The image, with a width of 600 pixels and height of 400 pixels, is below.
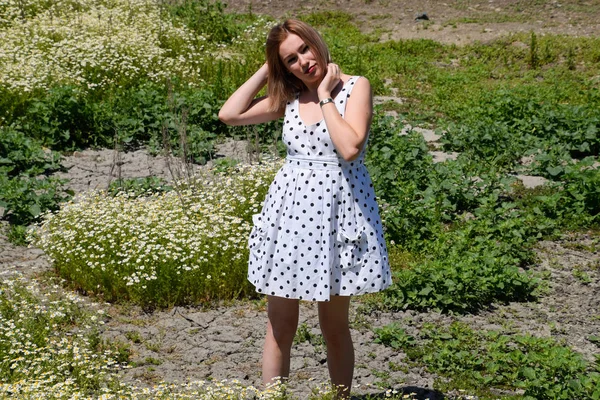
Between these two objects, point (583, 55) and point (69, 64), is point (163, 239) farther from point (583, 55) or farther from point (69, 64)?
point (583, 55)

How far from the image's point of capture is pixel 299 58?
12.3 feet

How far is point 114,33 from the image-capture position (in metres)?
12.6

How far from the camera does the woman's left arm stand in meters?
3.61

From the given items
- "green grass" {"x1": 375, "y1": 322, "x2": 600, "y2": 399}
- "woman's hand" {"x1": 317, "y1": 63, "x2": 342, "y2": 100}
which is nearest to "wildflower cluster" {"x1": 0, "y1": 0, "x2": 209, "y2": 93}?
"green grass" {"x1": 375, "y1": 322, "x2": 600, "y2": 399}

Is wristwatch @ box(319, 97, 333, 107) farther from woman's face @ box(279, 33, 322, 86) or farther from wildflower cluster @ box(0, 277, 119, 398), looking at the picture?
wildflower cluster @ box(0, 277, 119, 398)

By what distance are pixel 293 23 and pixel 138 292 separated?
2.80 metres

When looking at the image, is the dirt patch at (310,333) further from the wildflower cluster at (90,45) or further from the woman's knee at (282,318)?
the wildflower cluster at (90,45)

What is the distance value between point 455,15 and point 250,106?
13.3 meters

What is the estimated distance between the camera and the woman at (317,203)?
147 inches

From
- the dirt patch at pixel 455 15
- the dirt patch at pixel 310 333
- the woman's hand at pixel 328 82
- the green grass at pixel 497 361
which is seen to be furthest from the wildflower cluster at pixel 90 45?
the woman's hand at pixel 328 82

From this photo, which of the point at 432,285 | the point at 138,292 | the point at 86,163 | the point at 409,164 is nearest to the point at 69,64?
the point at 86,163

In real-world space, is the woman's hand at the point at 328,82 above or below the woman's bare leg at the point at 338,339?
above

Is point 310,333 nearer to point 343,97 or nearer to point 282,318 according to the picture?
point 282,318

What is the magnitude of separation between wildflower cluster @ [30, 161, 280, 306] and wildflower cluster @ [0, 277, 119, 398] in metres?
0.31
